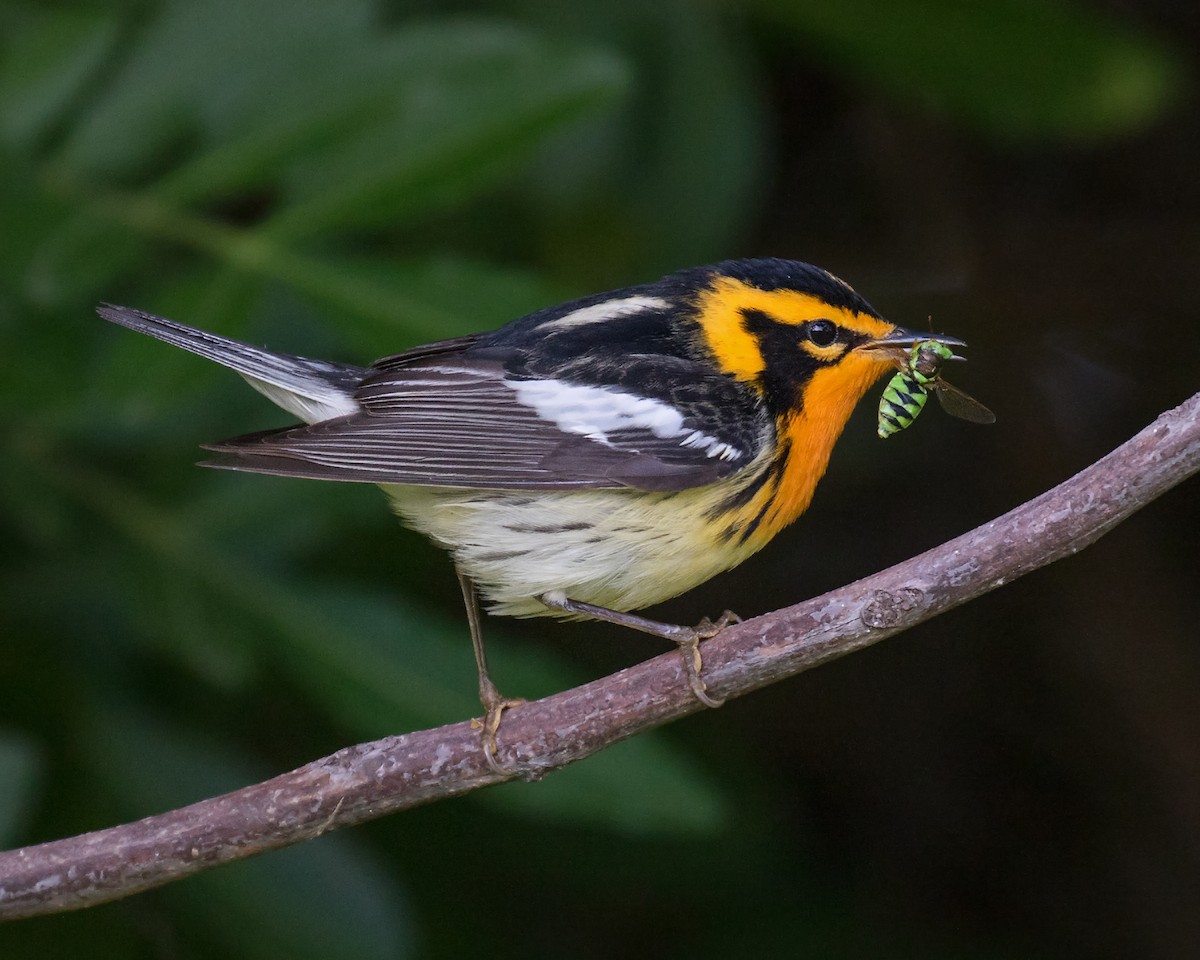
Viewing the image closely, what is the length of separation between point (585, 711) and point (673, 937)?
2136mm

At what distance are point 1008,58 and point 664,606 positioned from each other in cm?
207

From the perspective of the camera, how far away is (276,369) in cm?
294

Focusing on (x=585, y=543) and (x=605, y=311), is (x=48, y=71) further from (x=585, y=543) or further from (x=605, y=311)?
(x=585, y=543)

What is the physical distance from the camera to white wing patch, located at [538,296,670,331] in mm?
2980

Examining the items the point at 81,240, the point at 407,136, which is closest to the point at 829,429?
the point at 407,136

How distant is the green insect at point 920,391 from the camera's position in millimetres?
2789

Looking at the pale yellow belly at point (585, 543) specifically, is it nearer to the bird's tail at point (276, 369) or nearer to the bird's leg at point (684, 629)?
the bird's leg at point (684, 629)

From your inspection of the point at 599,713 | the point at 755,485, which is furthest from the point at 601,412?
the point at 599,713

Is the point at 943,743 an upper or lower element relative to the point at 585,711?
lower

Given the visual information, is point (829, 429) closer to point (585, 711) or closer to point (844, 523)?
point (585, 711)

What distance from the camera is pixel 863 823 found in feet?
15.2

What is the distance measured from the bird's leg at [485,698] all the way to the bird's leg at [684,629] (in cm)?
22

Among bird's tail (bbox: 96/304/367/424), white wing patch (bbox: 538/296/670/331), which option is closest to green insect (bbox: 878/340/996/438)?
white wing patch (bbox: 538/296/670/331)

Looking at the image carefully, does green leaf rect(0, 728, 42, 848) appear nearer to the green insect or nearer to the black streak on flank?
the black streak on flank
